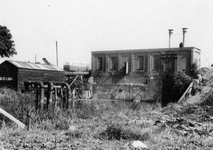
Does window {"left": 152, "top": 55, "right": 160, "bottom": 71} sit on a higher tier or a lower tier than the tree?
lower

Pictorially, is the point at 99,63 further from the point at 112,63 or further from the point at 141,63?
the point at 141,63

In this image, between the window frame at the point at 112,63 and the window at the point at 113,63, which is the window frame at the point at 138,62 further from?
the window at the point at 113,63

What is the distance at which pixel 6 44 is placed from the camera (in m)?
33.4

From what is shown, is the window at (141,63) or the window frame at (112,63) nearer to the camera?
the window at (141,63)

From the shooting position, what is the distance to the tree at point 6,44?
32.8 meters

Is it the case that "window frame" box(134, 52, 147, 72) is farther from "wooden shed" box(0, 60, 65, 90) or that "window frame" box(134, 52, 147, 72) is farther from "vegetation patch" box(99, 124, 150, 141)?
"vegetation patch" box(99, 124, 150, 141)

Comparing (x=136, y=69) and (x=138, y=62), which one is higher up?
(x=138, y=62)

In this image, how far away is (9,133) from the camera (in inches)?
275

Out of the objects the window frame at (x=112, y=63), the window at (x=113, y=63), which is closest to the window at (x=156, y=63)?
the window frame at (x=112, y=63)

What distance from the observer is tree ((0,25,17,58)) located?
108ft

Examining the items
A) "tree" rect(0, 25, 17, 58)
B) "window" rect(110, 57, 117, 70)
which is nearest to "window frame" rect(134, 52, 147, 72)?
"window" rect(110, 57, 117, 70)

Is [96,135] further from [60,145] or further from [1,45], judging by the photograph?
[1,45]

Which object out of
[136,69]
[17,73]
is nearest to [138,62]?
[136,69]

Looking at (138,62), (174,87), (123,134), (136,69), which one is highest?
(138,62)
